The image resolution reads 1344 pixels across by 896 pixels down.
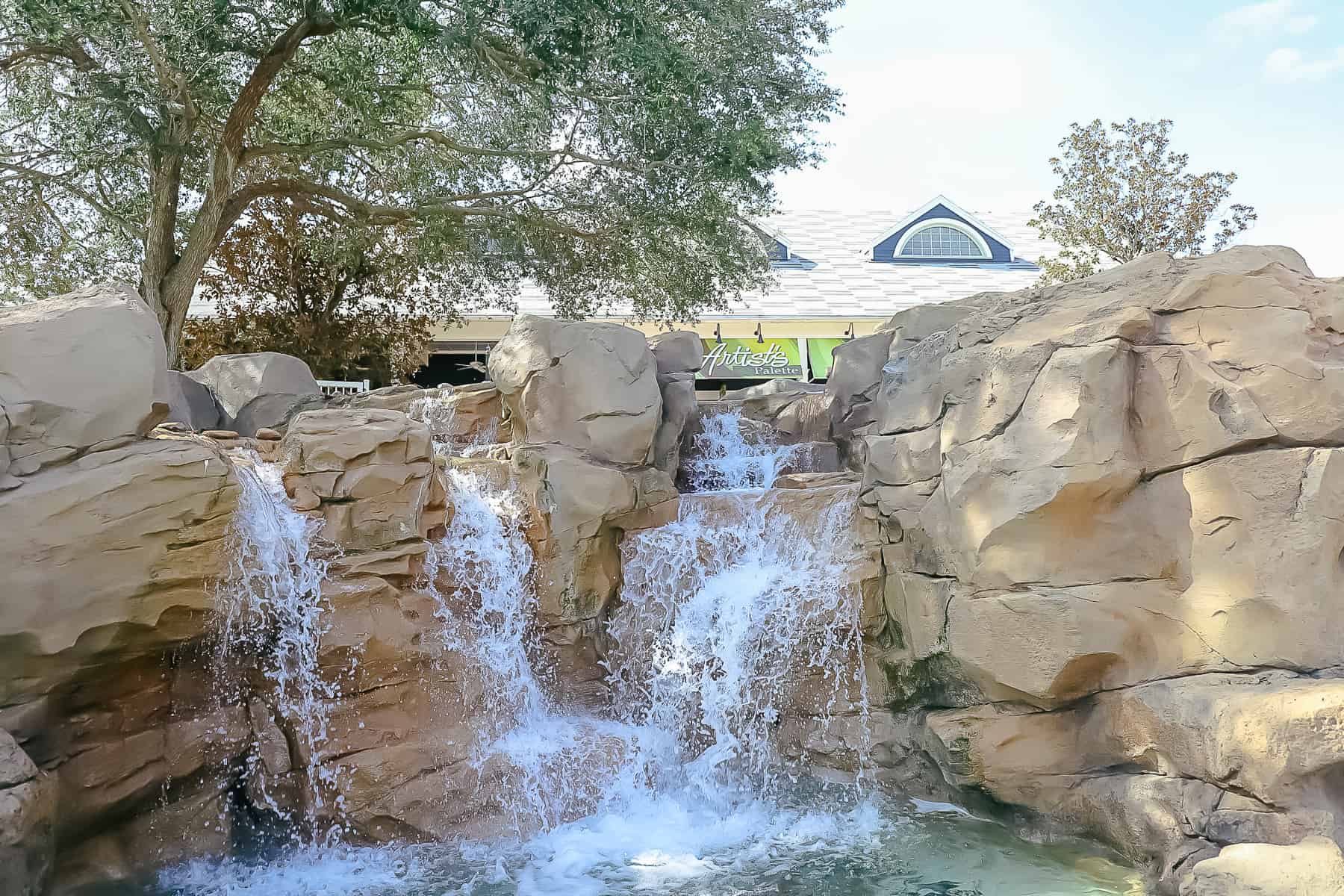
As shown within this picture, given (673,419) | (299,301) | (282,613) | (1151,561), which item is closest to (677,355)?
(673,419)

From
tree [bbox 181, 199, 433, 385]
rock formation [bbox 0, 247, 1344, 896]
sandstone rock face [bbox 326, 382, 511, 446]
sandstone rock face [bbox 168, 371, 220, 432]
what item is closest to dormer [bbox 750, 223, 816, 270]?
tree [bbox 181, 199, 433, 385]

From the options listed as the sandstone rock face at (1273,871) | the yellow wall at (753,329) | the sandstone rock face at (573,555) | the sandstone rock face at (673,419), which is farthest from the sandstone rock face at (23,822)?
the yellow wall at (753,329)

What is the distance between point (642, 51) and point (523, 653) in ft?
18.6

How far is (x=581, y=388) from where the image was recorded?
9039 millimetres

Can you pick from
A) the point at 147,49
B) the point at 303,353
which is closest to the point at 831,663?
the point at 147,49

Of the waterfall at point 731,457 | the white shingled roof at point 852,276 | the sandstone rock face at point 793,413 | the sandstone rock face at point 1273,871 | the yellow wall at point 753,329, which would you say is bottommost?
the sandstone rock face at point 1273,871

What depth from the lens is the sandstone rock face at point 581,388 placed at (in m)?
8.92

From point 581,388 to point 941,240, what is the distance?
16459 millimetres

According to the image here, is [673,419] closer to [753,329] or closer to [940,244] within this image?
[753,329]

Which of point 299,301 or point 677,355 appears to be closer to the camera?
point 677,355

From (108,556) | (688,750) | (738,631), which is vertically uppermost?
(108,556)

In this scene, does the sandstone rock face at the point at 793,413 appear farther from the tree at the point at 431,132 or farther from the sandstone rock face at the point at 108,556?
the sandstone rock face at the point at 108,556

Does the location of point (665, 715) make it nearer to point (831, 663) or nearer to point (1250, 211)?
point (831, 663)

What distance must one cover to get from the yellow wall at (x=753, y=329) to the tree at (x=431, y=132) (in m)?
3.18
